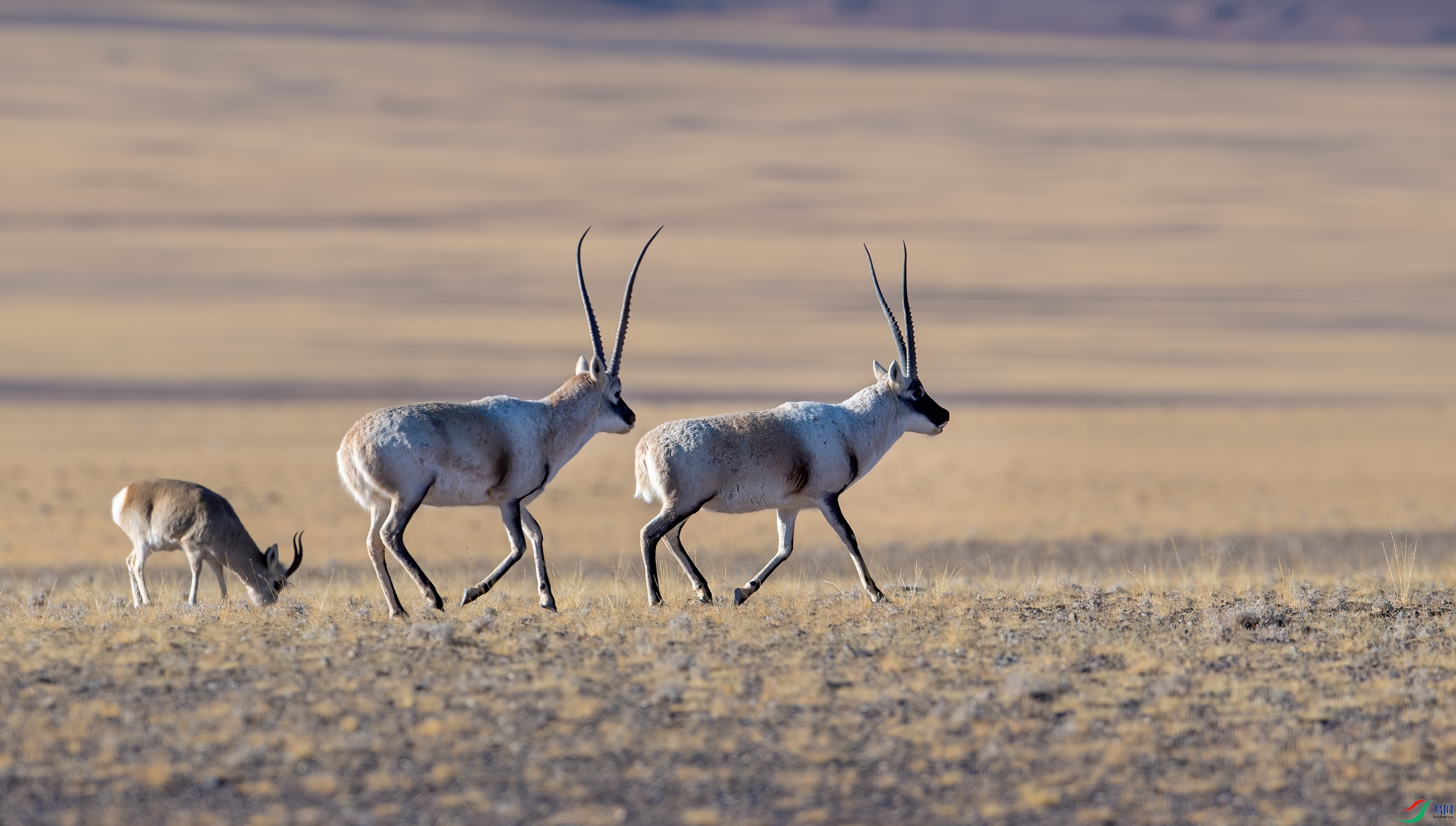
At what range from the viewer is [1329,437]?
60469 millimetres

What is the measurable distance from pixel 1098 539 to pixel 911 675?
22410 millimetres

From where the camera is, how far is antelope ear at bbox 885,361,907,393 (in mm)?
14648

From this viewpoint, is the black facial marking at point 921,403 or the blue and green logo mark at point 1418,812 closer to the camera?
the blue and green logo mark at point 1418,812

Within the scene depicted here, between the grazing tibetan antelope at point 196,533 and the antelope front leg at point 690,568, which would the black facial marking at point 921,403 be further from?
the grazing tibetan antelope at point 196,533

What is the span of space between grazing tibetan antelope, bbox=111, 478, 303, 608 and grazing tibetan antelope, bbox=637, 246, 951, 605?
18.5 ft

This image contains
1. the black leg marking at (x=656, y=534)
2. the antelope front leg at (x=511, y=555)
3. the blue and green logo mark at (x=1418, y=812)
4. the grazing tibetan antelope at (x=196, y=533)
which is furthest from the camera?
the grazing tibetan antelope at (x=196, y=533)

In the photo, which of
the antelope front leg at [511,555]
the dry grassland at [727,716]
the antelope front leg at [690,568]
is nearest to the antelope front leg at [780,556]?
the antelope front leg at [690,568]

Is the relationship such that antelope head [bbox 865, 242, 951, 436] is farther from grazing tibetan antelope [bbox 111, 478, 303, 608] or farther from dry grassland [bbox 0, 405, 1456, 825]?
grazing tibetan antelope [bbox 111, 478, 303, 608]

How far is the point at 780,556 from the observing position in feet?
43.9

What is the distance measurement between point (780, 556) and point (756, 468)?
857mm

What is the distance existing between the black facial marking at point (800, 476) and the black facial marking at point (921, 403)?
1750 mm

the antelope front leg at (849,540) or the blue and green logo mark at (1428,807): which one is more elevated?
the antelope front leg at (849,540)

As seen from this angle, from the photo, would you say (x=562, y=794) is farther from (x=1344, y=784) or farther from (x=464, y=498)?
(x=464, y=498)

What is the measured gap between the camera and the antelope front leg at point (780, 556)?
509 inches
